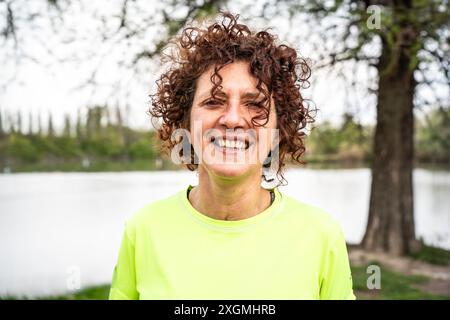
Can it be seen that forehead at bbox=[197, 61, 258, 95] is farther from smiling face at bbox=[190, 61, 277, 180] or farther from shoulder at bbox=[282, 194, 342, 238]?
shoulder at bbox=[282, 194, 342, 238]

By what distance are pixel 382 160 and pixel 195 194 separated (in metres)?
7.73

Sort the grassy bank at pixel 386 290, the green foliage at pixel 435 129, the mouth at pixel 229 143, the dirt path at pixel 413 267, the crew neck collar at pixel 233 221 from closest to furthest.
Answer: the mouth at pixel 229 143, the crew neck collar at pixel 233 221, the grassy bank at pixel 386 290, the dirt path at pixel 413 267, the green foliage at pixel 435 129

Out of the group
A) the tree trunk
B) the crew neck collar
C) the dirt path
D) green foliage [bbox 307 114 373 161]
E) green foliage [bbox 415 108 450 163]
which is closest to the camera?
the crew neck collar

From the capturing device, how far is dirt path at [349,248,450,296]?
24.4ft

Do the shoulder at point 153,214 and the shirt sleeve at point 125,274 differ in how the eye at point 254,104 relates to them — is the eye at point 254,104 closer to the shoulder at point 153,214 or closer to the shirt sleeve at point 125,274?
the shoulder at point 153,214

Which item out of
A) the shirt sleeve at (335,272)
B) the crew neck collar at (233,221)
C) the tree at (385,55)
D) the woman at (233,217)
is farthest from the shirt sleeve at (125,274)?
the tree at (385,55)

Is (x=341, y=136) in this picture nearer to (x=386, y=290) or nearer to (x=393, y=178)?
(x=393, y=178)

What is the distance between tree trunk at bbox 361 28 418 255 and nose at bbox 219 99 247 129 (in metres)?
7.57

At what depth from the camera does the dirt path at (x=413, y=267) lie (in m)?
7.45

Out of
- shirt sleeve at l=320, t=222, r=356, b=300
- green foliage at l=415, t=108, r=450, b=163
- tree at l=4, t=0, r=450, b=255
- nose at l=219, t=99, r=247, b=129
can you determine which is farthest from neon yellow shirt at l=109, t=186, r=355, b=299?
green foliage at l=415, t=108, r=450, b=163

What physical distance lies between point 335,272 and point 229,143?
0.57 m

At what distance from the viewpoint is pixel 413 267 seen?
8359 millimetres

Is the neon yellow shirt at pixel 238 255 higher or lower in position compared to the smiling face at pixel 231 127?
lower
